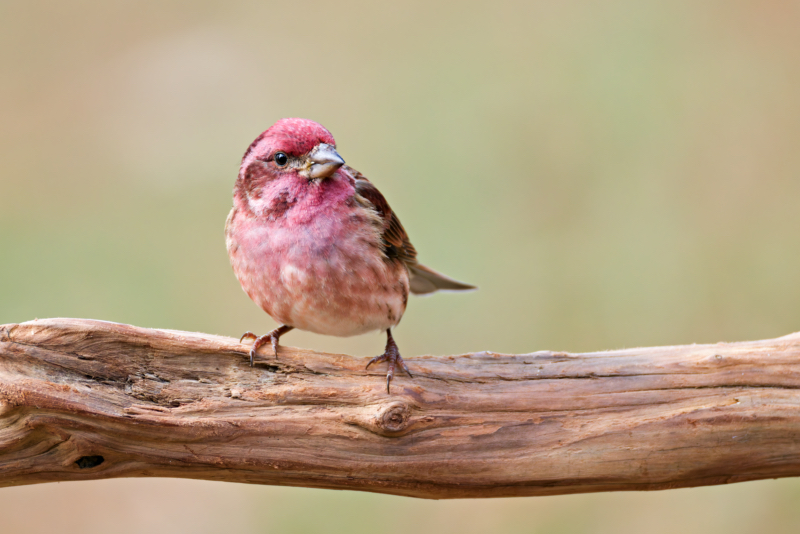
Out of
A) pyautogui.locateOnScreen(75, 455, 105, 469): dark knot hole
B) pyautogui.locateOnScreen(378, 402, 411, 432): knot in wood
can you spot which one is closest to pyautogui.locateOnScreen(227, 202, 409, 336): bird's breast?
pyautogui.locateOnScreen(378, 402, 411, 432): knot in wood

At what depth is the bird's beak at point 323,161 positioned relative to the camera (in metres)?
2.77

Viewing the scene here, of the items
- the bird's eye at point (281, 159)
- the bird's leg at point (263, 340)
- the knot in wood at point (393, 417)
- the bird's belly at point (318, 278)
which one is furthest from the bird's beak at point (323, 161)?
the knot in wood at point (393, 417)

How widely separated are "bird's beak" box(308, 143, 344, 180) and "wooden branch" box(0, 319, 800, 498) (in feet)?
2.40

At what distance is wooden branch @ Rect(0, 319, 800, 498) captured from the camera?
8.16ft

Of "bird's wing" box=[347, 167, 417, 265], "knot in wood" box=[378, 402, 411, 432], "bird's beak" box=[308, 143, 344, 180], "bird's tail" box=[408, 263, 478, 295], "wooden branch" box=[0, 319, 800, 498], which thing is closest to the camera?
"wooden branch" box=[0, 319, 800, 498]

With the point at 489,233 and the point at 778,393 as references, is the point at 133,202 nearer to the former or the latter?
the point at 489,233

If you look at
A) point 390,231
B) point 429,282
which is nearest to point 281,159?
point 390,231

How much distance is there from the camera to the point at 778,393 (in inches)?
109

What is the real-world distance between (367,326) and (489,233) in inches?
83.2

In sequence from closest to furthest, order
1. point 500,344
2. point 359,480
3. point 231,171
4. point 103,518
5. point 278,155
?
point 359,480, point 278,155, point 103,518, point 500,344, point 231,171

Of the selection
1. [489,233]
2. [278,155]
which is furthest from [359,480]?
[489,233]

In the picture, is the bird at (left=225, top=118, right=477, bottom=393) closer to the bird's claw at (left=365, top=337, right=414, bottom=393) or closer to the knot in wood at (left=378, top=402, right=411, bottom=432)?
the bird's claw at (left=365, top=337, right=414, bottom=393)

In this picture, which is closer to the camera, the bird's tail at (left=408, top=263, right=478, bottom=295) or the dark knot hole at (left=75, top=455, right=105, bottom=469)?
the dark knot hole at (left=75, top=455, right=105, bottom=469)

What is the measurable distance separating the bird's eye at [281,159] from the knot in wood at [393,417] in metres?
1.05
